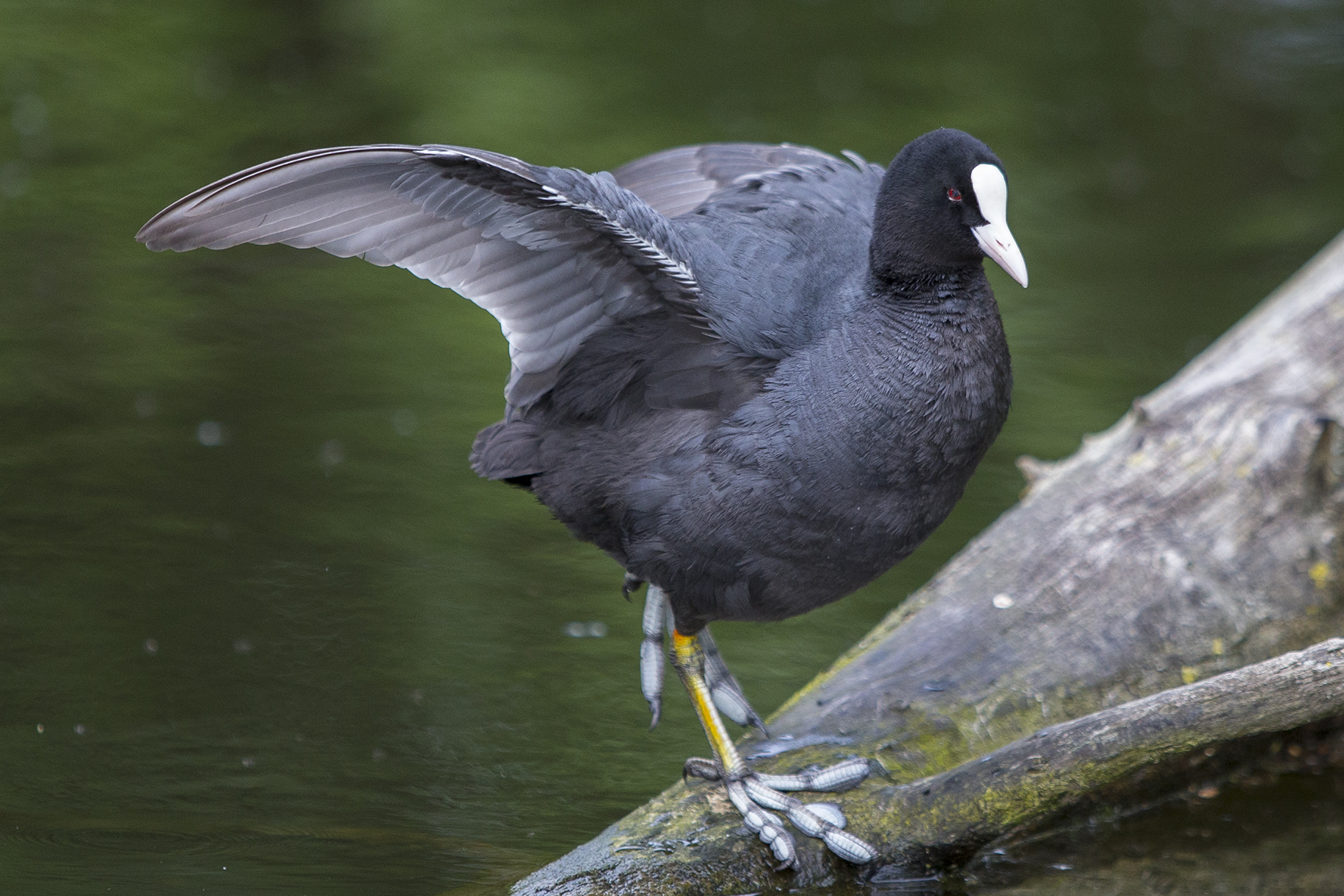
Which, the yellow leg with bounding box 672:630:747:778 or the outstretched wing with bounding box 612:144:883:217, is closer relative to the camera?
the yellow leg with bounding box 672:630:747:778

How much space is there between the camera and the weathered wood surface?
3.89 meters

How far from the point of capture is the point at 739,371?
3508 mm

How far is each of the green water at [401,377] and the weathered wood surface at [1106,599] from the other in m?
0.44

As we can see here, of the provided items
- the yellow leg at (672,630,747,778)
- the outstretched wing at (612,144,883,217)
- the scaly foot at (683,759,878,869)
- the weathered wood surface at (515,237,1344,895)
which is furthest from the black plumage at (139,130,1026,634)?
the outstretched wing at (612,144,883,217)

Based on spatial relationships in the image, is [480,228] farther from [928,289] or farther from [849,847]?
[849,847]

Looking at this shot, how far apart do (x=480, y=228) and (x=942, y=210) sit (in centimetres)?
101

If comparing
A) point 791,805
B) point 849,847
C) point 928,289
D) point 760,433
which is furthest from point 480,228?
point 849,847

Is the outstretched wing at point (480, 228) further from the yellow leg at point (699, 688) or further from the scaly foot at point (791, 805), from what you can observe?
the scaly foot at point (791, 805)

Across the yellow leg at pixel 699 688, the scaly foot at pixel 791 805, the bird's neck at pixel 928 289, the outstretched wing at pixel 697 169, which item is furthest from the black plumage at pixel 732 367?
the outstretched wing at pixel 697 169

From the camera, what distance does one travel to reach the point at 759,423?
347 centimetres

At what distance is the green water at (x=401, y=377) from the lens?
4.05m

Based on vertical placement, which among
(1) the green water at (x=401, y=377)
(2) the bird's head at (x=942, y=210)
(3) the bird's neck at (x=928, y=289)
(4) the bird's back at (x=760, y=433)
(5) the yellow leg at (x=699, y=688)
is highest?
(2) the bird's head at (x=942, y=210)

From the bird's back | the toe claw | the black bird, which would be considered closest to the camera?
the black bird

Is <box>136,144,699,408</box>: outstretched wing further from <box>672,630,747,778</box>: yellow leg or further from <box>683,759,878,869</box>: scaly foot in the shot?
<box>683,759,878,869</box>: scaly foot
